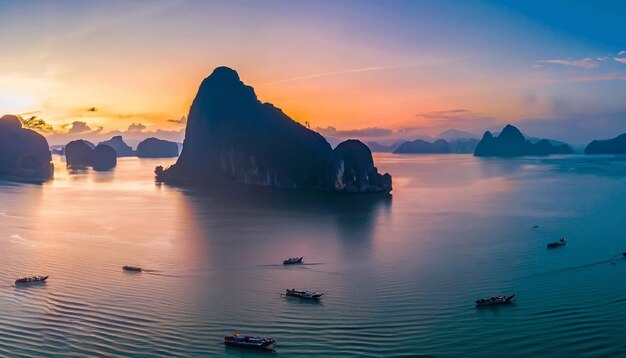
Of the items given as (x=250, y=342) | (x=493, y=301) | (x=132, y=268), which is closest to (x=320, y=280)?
(x=493, y=301)

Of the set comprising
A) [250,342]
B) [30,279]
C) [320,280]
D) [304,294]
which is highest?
[30,279]

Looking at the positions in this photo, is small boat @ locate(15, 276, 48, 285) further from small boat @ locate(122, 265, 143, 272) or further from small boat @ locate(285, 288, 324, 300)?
small boat @ locate(285, 288, 324, 300)

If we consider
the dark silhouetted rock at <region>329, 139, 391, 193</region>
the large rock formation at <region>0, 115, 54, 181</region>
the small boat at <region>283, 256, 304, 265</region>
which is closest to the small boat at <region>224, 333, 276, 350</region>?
the small boat at <region>283, 256, 304, 265</region>

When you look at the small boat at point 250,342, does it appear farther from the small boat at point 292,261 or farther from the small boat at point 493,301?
the small boat at point 292,261

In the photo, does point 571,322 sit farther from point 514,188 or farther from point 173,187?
point 173,187

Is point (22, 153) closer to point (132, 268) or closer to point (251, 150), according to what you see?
point (251, 150)

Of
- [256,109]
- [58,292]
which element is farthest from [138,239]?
[256,109]

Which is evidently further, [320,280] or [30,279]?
[320,280]

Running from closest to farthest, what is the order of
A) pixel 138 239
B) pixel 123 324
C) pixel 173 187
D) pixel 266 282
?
pixel 123 324, pixel 266 282, pixel 138 239, pixel 173 187
